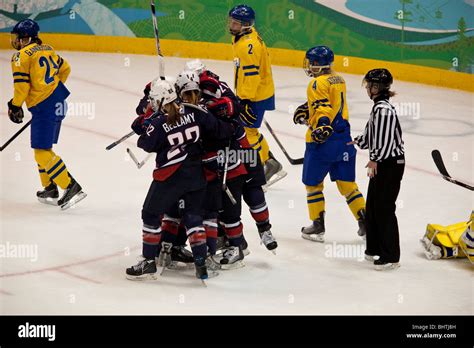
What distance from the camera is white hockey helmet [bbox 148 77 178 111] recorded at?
5.91 m

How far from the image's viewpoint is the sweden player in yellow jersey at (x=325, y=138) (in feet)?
22.4

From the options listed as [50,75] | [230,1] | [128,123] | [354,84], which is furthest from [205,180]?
[230,1]

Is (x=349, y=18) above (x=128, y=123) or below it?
above

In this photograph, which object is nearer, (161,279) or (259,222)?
(161,279)

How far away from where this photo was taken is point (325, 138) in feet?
22.2

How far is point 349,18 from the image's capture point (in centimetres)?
1203

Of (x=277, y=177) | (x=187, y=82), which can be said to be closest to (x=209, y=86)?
(x=187, y=82)

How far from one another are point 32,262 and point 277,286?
1.57m

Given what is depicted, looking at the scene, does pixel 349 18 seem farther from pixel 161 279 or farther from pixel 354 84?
pixel 161 279

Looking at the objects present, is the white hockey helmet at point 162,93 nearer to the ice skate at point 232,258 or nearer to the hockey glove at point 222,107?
the hockey glove at point 222,107

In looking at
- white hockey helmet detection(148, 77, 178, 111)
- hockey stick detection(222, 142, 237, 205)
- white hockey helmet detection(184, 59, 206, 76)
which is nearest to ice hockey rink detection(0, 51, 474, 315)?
hockey stick detection(222, 142, 237, 205)

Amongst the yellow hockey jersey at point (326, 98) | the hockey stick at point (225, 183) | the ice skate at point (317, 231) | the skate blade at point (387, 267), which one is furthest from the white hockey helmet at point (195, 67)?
the skate blade at point (387, 267)

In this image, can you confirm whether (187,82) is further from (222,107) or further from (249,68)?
(249,68)

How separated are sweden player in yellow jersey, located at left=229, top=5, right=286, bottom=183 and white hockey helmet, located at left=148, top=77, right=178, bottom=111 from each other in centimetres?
191
